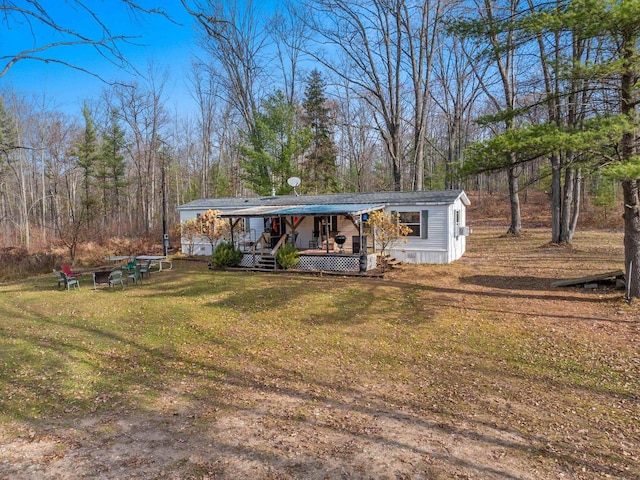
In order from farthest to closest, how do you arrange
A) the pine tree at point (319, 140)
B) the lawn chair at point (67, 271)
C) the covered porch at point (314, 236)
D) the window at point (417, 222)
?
the pine tree at point (319, 140) → the window at point (417, 222) → the covered porch at point (314, 236) → the lawn chair at point (67, 271)

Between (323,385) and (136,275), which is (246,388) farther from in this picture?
(136,275)

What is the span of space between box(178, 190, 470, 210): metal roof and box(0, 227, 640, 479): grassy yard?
6070mm

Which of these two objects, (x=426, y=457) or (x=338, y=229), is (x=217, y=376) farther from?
(x=338, y=229)

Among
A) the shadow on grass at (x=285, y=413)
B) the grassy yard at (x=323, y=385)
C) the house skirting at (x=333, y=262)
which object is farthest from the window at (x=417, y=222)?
the shadow on grass at (x=285, y=413)

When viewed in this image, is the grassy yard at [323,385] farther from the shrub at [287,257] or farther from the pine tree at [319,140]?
the pine tree at [319,140]

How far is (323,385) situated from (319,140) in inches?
1115

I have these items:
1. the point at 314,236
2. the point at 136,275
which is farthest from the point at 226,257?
the point at 314,236

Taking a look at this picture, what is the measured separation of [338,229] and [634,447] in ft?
49.0

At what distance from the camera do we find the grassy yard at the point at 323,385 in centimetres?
374

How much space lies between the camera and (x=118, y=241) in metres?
23.1

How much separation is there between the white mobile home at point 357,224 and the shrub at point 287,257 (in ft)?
2.06

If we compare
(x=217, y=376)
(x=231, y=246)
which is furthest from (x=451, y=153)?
(x=217, y=376)

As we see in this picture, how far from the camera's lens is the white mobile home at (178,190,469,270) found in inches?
611

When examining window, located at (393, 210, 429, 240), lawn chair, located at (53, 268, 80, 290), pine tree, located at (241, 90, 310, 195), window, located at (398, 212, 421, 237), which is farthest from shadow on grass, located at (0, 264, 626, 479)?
pine tree, located at (241, 90, 310, 195)
